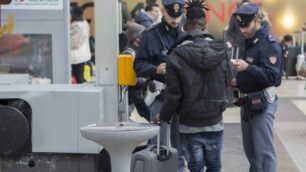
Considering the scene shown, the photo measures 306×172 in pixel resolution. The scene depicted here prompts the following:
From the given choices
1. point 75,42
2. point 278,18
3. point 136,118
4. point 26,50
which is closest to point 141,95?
point 26,50

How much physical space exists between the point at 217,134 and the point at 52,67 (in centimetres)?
216

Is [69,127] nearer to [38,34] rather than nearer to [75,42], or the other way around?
[38,34]

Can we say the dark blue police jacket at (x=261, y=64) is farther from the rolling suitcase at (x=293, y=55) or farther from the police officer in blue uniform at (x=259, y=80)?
the rolling suitcase at (x=293, y=55)

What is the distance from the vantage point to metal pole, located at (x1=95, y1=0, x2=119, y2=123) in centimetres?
495

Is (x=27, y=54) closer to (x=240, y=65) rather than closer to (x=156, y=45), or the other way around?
(x=156, y=45)

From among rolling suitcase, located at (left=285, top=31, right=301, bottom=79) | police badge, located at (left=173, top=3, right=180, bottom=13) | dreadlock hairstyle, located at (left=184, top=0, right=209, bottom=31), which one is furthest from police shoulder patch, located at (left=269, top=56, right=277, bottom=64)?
rolling suitcase, located at (left=285, top=31, right=301, bottom=79)

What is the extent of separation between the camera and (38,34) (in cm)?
627

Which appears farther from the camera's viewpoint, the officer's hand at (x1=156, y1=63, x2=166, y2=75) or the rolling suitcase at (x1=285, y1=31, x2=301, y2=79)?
the rolling suitcase at (x1=285, y1=31, x2=301, y2=79)

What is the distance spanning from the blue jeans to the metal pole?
0.63m

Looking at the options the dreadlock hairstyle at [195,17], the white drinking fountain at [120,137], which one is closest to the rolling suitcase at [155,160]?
the white drinking fountain at [120,137]

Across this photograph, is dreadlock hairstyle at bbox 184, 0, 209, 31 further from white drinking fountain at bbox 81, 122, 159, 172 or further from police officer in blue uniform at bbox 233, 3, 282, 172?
white drinking fountain at bbox 81, 122, 159, 172

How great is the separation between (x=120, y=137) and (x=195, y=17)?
3.72 feet

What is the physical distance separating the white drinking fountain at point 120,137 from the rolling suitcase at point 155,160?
9 centimetres

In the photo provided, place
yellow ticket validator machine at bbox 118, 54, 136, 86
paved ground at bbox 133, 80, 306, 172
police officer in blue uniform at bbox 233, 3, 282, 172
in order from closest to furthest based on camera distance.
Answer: yellow ticket validator machine at bbox 118, 54, 136, 86 < police officer in blue uniform at bbox 233, 3, 282, 172 < paved ground at bbox 133, 80, 306, 172
